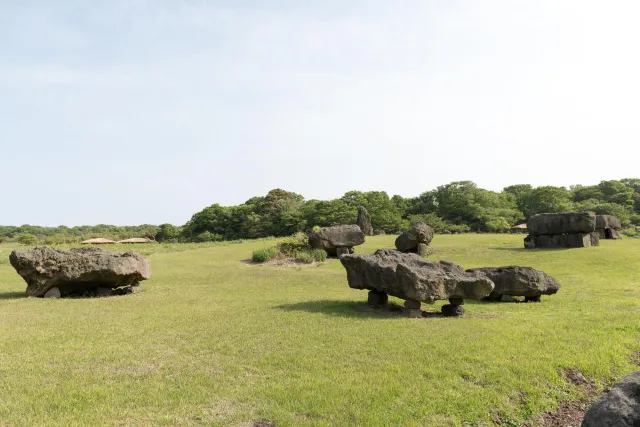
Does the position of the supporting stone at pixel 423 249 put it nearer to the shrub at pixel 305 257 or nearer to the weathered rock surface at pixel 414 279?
the shrub at pixel 305 257

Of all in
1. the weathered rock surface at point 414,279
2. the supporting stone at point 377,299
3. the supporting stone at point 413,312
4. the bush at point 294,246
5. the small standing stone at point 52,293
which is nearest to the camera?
the weathered rock surface at point 414,279

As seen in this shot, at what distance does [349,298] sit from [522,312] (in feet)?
18.3

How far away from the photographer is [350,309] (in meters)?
13.2

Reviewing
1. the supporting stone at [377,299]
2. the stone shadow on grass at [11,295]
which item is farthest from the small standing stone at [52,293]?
the supporting stone at [377,299]

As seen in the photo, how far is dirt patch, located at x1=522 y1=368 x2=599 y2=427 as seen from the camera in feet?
22.4

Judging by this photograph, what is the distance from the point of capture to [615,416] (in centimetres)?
352

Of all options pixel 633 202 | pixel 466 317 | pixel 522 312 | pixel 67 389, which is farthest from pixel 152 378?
pixel 633 202

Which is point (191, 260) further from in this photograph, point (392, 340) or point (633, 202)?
point (633, 202)

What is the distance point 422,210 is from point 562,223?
43430mm

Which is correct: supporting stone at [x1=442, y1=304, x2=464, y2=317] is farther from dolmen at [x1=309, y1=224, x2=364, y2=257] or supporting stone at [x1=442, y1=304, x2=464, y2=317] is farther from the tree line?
the tree line

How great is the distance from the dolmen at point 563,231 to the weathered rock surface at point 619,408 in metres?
28.6

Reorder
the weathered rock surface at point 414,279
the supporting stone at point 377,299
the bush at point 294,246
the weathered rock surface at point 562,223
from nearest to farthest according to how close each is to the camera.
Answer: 1. the weathered rock surface at point 414,279
2. the supporting stone at point 377,299
3. the weathered rock surface at point 562,223
4. the bush at point 294,246

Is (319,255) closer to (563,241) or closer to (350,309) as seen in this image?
(350,309)

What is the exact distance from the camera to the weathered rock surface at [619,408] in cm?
347
